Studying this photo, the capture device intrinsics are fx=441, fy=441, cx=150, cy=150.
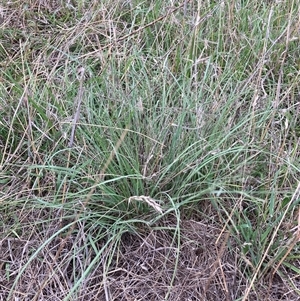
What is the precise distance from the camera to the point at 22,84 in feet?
5.08

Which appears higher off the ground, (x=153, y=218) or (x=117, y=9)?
(x=117, y=9)

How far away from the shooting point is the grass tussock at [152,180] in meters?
1.13

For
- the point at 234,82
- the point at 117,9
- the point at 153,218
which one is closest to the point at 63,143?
the point at 153,218

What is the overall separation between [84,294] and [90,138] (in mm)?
455

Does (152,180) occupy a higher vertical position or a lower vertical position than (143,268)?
higher

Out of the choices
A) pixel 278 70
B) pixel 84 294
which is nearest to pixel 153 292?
pixel 84 294

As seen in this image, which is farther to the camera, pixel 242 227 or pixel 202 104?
pixel 202 104

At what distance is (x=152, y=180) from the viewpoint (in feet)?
4.00

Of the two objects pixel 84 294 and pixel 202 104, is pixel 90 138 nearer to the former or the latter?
pixel 202 104

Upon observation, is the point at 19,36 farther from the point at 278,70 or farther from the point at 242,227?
the point at 242,227

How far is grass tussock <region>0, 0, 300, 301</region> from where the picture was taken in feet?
3.72

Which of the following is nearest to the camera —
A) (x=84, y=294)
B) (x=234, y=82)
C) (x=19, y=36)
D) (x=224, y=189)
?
(x=84, y=294)

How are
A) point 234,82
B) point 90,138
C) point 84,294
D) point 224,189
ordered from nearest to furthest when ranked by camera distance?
point 84,294, point 224,189, point 90,138, point 234,82

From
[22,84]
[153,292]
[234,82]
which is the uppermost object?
[22,84]
